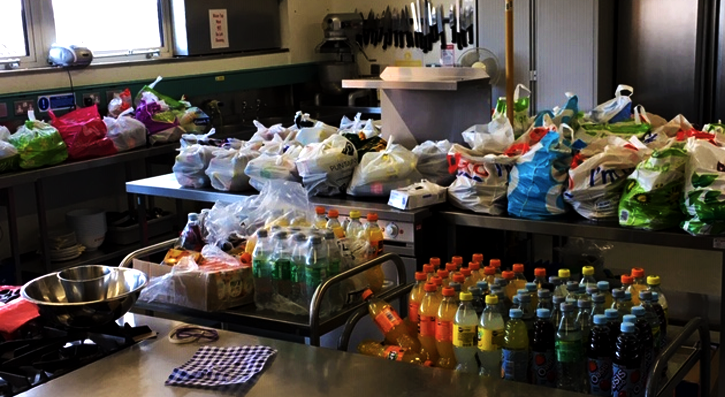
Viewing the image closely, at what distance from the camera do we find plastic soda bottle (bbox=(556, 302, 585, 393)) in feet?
6.04

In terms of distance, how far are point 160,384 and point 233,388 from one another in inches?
6.3

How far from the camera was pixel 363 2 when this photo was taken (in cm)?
671

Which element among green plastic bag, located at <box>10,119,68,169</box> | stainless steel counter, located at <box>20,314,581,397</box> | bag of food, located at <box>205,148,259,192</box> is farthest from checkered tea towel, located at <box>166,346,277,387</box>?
green plastic bag, located at <box>10,119,68,169</box>

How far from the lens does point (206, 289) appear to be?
234cm

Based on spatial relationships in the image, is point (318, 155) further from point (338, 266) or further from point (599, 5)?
point (599, 5)

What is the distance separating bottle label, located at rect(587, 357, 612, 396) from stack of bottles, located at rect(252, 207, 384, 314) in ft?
2.57

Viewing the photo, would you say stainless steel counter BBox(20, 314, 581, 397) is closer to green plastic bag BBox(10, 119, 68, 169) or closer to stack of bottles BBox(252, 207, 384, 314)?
stack of bottles BBox(252, 207, 384, 314)

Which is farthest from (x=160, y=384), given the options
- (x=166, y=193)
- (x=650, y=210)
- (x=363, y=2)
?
(x=363, y=2)

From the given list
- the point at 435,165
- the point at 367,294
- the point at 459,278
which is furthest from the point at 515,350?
the point at 435,165

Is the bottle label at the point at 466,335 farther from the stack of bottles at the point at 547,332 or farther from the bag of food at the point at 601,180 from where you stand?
the bag of food at the point at 601,180

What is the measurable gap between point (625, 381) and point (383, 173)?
1.55 meters

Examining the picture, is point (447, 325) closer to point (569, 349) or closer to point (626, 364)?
point (569, 349)

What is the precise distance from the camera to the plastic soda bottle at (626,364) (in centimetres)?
178

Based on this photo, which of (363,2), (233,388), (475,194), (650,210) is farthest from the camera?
(363,2)
